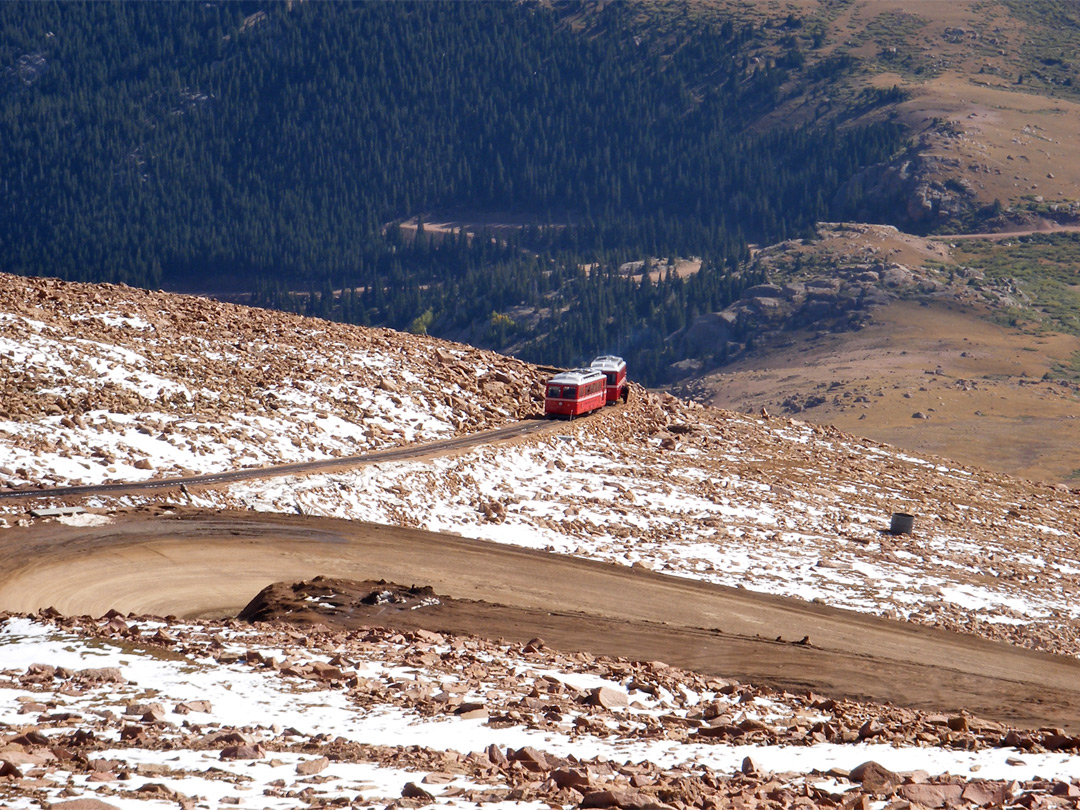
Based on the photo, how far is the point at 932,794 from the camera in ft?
42.9

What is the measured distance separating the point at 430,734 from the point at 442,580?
13453 mm

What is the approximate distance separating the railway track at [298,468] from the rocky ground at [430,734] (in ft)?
41.9

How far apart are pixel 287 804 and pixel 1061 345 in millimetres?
117197

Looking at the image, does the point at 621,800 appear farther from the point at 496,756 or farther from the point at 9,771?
the point at 9,771

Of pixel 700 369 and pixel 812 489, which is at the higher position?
pixel 812 489

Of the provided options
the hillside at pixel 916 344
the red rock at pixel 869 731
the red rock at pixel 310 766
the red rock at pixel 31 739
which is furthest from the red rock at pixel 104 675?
the hillside at pixel 916 344

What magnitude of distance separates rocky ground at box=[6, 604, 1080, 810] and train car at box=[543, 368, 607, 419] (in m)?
26.0

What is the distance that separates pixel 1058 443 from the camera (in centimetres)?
8150

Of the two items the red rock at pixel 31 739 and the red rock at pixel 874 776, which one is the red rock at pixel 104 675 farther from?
the red rock at pixel 874 776

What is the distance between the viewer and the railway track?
3117 centimetres

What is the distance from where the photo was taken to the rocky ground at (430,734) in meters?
12.6

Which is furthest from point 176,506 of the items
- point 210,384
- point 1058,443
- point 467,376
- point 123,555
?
point 1058,443

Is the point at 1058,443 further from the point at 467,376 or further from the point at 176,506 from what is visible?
the point at 176,506

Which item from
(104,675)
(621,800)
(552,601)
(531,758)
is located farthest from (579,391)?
(621,800)
